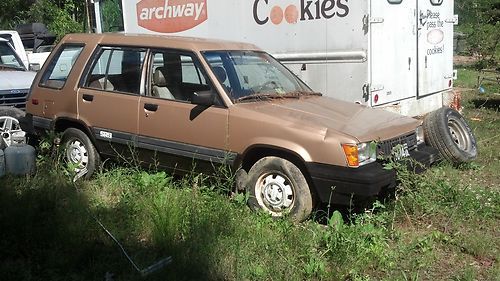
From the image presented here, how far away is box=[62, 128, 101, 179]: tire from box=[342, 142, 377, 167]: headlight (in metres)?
3.01

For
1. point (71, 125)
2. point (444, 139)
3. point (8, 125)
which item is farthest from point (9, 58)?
point (444, 139)

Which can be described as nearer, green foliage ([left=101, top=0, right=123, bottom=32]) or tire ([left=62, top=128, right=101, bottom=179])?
tire ([left=62, top=128, right=101, bottom=179])

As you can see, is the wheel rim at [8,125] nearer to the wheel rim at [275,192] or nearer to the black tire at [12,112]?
the black tire at [12,112]

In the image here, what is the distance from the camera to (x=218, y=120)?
560cm

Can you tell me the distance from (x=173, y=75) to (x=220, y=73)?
2.16ft

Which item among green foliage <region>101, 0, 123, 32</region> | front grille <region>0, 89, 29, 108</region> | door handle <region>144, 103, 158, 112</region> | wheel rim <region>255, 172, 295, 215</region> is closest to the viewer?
wheel rim <region>255, 172, 295, 215</region>

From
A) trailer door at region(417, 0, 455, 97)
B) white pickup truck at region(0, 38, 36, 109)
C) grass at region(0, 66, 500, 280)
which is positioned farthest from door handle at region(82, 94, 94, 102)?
trailer door at region(417, 0, 455, 97)

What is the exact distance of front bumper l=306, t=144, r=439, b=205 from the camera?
4.93m

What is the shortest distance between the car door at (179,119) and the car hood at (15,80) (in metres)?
3.40

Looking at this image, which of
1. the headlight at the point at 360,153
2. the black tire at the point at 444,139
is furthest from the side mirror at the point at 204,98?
the black tire at the point at 444,139

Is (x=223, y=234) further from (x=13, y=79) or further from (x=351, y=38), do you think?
(x=13, y=79)

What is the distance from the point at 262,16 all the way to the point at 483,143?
369 cm

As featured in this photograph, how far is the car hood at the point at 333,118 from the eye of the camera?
520 cm

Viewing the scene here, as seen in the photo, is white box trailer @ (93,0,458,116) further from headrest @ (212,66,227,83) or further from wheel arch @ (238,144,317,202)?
wheel arch @ (238,144,317,202)
